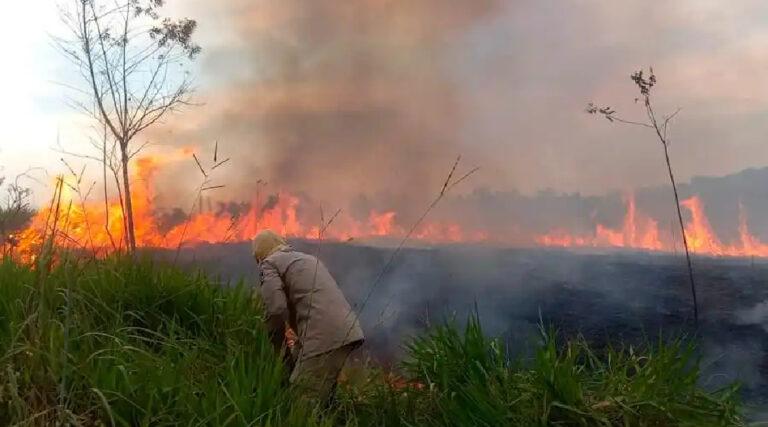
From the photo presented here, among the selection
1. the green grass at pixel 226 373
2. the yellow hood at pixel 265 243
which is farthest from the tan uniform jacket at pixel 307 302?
the green grass at pixel 226 373

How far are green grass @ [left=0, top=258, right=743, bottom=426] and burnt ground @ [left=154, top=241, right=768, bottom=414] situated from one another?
19.4 ft

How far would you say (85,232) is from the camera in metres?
4.46

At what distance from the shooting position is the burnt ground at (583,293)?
1667 centimetres

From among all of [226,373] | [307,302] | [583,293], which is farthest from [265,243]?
[583,293]

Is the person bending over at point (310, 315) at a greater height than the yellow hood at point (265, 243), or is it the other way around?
the yellow hood at point (265, 243)

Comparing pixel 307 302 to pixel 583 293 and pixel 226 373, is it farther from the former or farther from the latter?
pixel 583 293

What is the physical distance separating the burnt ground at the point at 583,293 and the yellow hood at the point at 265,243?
586 centimetres

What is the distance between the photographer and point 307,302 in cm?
411

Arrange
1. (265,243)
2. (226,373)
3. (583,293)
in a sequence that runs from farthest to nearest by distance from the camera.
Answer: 1. (583,293)
2. (265,243)
3. (226,373)

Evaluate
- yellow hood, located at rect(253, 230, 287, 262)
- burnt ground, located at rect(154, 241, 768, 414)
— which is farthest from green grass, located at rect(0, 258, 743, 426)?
burnt ground, located at rect(154, 241, 768, 414)

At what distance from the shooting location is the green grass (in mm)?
2811

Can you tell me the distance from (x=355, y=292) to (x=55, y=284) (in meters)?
26.9

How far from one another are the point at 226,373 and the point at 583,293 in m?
23.2

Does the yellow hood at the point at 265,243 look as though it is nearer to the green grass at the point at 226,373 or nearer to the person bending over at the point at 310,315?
the person bending over at the point at 310,315
